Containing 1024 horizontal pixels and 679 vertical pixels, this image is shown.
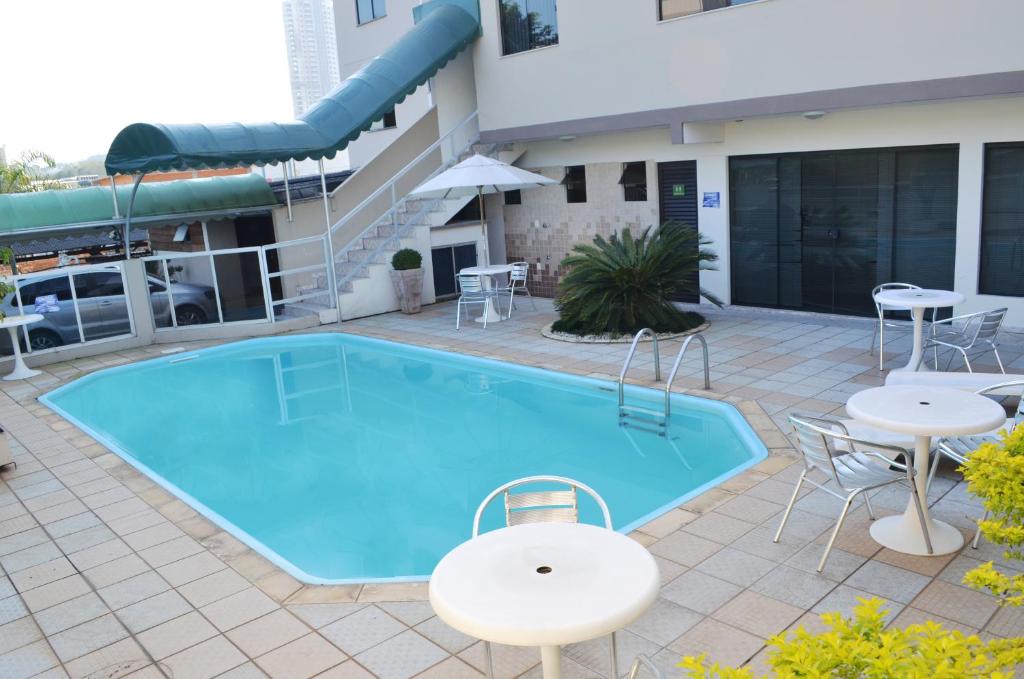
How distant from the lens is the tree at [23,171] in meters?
28.0

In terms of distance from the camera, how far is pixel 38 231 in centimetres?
1541

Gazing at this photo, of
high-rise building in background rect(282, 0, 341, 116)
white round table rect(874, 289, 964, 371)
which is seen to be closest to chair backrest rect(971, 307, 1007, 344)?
white round table rect(874, 289, 964, 371)

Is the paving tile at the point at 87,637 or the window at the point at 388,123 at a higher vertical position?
the window at the point at 388,123

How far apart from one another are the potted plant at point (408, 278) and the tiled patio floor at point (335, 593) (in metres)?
7.76

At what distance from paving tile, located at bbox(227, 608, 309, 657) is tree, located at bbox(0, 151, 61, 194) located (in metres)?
28.2

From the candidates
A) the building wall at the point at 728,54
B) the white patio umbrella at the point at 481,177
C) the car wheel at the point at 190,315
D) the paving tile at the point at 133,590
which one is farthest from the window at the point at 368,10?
the paving tile at the point at 133,590

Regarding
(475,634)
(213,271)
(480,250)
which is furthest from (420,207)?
(475,634)

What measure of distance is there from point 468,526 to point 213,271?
9.26 m

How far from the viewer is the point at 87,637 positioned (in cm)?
484

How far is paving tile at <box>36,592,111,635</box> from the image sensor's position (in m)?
5.01

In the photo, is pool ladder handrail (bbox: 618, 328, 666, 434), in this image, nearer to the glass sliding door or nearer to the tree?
the glass sliding door

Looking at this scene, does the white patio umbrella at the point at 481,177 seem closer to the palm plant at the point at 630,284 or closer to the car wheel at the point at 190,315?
the palm plant at the point at 630,284

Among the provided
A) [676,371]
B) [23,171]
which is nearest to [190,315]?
[676,371]

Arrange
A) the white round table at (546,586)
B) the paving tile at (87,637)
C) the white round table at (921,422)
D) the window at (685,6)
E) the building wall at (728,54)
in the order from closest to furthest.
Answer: the white round table at (546,586)
the paving tile at (87,637)
the white round table at (921,422)
the building wall at (728,54)
the window at (685,6)
